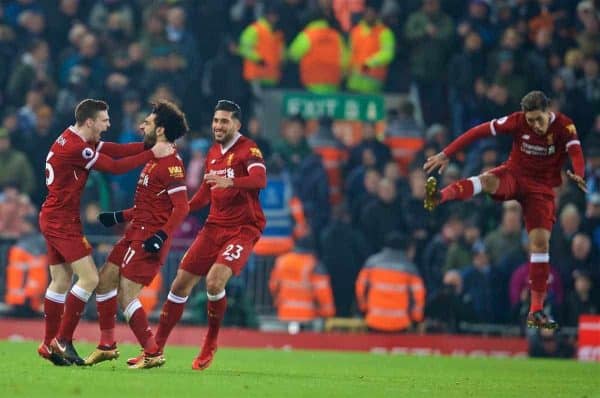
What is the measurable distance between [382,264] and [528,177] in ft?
17.1

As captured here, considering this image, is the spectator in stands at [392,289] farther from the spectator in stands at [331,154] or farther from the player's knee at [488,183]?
the player's knee at [488,183]

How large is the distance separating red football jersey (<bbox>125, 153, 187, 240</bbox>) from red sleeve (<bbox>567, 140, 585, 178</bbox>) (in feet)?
14.0

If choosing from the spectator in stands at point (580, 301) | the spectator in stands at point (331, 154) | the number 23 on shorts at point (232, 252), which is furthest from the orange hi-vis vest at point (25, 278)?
the number 23 on shorts at point (232, 252)

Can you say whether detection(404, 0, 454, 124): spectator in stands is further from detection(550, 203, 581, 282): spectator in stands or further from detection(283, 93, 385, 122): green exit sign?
detection(550, 203, 581, 282): spectator in stands

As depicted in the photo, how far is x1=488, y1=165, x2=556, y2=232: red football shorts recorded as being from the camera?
58.2ft

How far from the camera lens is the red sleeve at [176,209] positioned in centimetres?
1533

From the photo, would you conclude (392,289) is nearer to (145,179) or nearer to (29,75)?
(145,179)

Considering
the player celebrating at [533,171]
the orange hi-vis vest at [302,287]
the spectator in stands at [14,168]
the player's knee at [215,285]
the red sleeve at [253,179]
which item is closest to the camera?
the red sleeve at [253,179]

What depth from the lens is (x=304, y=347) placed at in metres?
23.5

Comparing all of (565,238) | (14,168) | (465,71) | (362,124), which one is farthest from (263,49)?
(565,238)

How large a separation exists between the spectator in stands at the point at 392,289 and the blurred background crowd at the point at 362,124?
3 cm

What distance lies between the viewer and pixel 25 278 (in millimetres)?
24141

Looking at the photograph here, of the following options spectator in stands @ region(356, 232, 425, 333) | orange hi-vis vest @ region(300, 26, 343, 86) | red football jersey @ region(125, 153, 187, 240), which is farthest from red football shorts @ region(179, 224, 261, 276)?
orange hi-vis vest @ region(300, 26, 343, 86)

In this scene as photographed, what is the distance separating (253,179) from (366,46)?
1122 cm
